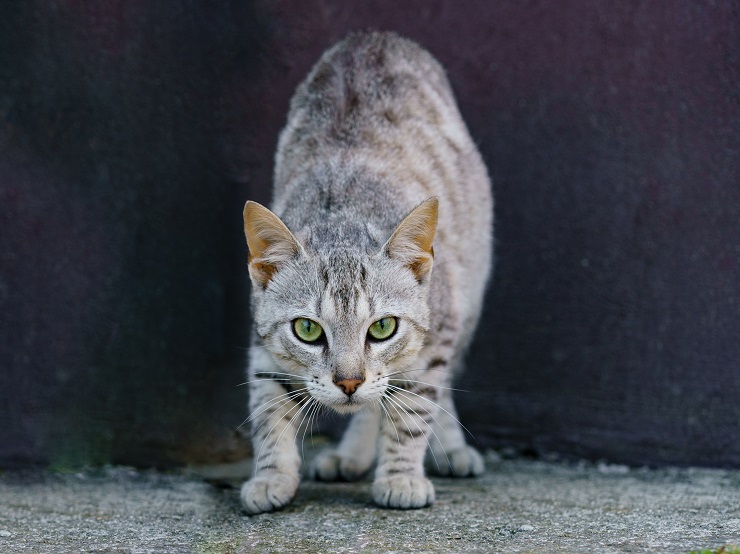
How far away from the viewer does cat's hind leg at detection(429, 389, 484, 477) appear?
15.7 ft

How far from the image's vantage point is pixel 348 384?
354cm

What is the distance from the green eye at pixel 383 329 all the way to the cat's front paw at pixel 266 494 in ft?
2.56

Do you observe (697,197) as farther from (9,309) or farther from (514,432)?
(9,309)

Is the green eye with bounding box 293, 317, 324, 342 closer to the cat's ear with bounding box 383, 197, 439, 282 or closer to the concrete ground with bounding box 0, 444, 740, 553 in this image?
the cat's ear with bounding box 383, 197, 439, 282

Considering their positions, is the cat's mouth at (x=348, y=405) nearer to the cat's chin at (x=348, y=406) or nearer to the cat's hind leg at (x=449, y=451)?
the cat's chin at (x=348, y=406)

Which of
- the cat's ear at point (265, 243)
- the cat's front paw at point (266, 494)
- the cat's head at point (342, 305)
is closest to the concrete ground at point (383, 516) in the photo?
the cat's front paw at point (266, 494)

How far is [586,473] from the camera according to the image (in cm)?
498

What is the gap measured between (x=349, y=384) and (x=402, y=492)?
68 centimetres

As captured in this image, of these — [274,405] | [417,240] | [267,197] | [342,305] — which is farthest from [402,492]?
[267,197]

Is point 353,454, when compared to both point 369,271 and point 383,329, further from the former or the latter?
point 369,271

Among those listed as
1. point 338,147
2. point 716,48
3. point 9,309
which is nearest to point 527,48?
point 716,48

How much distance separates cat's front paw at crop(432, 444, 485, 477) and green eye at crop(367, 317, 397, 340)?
1284mm

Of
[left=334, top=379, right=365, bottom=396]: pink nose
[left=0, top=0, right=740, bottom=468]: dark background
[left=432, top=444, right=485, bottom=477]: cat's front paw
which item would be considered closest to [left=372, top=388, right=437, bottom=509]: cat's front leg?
[left=334, top=379, right=365, bottom=396]: pink nose

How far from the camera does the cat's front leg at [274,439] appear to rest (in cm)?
394
